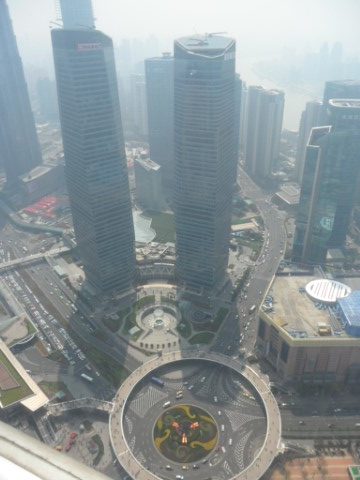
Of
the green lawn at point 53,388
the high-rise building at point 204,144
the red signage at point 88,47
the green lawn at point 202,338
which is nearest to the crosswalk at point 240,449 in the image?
the green lawn at point 202,338

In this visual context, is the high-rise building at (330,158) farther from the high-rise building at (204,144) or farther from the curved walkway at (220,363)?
the curved walkway at (220,363)

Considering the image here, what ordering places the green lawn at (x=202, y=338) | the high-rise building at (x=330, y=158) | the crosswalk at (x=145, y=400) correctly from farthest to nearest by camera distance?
the high-rise building at (x=330, y=158) → the green lawn at (x=202, y=338) → the crosswalk at (x=145, y=400)

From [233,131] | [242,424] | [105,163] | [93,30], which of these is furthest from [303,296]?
[93,30]

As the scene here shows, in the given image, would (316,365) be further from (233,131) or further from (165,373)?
(233,131)

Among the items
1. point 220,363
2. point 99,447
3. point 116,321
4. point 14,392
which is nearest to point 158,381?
point 220,363

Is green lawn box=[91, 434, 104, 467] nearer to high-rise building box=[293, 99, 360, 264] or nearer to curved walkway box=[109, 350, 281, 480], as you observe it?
curved walkway box=[109, 350, 281, 480]

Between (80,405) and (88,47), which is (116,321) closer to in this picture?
(80,405)
